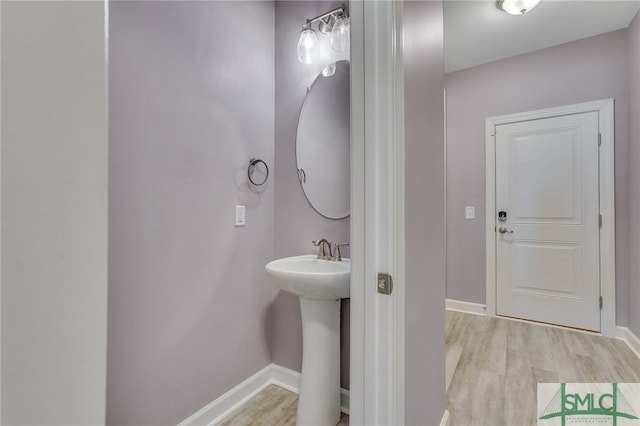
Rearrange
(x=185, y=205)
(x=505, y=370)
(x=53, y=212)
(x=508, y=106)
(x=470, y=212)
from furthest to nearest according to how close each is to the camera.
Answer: (x=470, y=212) → (x=508, y=106) → (x=505, y=370) → (x=185, y=205) → (x=53, y=212)

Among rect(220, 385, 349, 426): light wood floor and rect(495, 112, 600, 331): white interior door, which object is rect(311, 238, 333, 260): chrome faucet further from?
rect(495, 112, 600, 331): white interior door

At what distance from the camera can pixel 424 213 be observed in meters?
1.09

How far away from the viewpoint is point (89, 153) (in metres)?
0.25

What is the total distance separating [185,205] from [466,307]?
2.91m

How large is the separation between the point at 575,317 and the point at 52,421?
137 inches

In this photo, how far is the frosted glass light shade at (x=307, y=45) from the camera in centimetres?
163

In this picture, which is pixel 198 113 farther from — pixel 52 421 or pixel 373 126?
pixel 52 421

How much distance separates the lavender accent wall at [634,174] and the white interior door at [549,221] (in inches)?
8.1

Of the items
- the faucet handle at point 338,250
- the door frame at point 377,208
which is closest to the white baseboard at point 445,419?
the door frame at point 377,208

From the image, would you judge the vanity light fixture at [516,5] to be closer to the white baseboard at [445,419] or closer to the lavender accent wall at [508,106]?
the lavender accent wall at [508,106]

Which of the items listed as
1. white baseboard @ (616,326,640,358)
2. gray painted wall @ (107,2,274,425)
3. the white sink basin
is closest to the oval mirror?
gray painted wall @ (107,2,274,425)

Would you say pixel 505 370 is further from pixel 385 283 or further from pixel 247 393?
pixel 385 283

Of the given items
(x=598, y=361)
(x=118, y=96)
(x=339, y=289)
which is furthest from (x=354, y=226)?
(x=598, y=361)

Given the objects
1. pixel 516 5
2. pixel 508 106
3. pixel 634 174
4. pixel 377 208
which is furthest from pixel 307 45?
pixel 634 174
